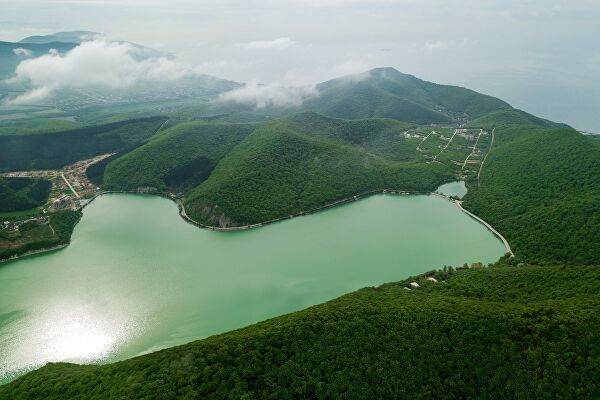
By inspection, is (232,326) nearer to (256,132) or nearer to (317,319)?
(317,319)

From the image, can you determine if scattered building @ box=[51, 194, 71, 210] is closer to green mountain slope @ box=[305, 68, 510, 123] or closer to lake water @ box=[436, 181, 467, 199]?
lake water @ box=[436, 181, 467, 199]

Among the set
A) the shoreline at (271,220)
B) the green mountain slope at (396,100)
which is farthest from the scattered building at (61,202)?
the green mountain slope at (396,100)

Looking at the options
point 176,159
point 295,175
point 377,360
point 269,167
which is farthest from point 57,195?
point 377,360

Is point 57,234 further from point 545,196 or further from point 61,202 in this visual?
point 545,196

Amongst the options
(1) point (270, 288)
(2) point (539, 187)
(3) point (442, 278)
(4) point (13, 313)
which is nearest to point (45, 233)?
(4) point (13, 313)

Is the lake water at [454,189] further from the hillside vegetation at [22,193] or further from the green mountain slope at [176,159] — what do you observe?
the hillside vegetation at [22,193]

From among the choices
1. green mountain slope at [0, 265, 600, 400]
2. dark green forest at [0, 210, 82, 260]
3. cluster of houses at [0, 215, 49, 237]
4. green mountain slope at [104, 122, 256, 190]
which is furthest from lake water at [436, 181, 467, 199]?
cluster of houses at [0, 215, 49, 237]
